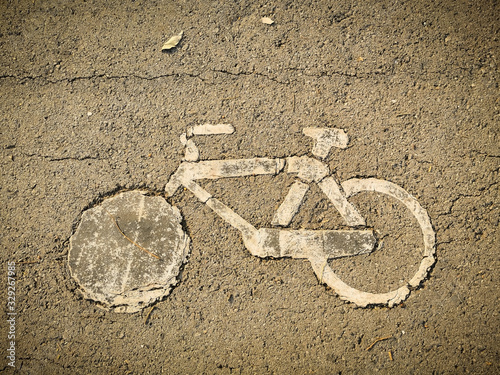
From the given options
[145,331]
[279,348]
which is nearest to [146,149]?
[145,331]

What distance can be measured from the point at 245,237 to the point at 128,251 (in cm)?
101

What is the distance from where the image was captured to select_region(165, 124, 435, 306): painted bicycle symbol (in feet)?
8.10

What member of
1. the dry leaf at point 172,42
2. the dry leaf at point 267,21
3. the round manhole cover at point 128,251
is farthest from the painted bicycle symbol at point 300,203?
the dry leaf at point 267,21

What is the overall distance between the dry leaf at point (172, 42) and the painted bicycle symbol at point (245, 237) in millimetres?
1075

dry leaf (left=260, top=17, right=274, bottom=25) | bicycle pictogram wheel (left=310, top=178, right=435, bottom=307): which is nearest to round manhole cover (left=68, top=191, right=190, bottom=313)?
bicycle pictogram wheel (left=310, top=178, right=435, bottom=307)

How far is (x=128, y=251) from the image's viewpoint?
8.12ft

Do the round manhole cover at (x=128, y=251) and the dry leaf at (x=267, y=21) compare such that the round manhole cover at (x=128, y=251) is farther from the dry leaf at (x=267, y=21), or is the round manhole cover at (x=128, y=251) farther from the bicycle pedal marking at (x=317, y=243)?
the dry leaf at (x=267, y=21)

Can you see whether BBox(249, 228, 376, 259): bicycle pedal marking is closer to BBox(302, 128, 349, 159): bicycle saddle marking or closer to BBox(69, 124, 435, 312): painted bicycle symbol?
BBox(69, 124, 435, 312): painted bicycle symbol

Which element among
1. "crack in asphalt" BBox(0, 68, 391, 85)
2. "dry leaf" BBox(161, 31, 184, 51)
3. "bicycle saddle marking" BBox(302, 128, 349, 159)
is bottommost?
"bicycle saddle marking" BBox(302, 128, 349, 159)

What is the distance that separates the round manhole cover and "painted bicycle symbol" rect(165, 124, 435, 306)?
0.30 m

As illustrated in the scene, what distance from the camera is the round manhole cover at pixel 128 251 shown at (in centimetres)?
245

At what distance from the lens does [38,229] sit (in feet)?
8.36

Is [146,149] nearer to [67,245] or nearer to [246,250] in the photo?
[67,245]

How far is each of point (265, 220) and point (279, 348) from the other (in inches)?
42.6
